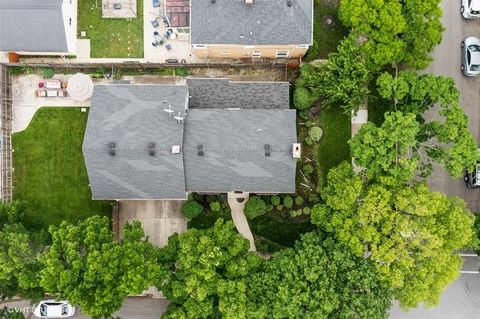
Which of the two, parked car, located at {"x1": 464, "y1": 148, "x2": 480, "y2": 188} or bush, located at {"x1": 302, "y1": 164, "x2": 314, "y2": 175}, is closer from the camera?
parked car, located at {"x1": 464, "y1": 148, "x2": 480, "y2": 188}

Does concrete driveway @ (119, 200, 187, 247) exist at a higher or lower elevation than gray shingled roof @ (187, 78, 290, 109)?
lower

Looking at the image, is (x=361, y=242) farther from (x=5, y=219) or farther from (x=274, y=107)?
(x=5, y=219)

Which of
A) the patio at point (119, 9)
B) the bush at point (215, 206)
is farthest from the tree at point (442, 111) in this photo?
the patio at point (119, 9)

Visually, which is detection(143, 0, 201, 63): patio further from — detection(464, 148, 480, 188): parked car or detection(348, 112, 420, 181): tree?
detection(464, 148, 480, 188): parked car

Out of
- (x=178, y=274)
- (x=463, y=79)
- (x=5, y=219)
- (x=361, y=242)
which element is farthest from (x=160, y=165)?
(x=463, y=79)

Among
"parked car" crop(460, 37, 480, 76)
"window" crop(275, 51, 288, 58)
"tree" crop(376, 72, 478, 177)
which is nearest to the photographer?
"tree" crop(376, 72, 478, 177)

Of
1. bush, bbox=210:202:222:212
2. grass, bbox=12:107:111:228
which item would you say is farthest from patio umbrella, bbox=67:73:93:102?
bush, bbox=210:202:222:212

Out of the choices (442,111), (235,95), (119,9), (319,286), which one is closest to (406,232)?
(319,286)
